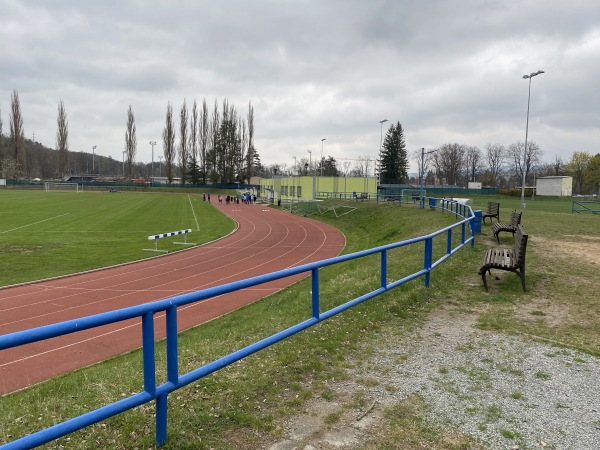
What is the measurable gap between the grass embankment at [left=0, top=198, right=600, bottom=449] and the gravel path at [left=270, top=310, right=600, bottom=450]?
166mm

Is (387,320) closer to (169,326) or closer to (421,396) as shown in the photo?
(421,396)

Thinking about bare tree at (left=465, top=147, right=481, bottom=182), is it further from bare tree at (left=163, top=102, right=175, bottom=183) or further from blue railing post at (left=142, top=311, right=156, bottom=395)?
blue railing post at (left=142, top=311, right=156, bottom=395)

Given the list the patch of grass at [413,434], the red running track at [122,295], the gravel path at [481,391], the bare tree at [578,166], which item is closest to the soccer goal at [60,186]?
the red running track at [122,295]

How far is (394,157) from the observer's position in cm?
9575

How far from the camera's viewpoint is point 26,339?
225cm

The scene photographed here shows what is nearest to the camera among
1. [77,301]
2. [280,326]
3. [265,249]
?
[280,326]

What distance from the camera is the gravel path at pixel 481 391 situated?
3.36 metres

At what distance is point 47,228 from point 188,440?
28.7m

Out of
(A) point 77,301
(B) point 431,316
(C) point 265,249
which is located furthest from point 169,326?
(C) point 265,249

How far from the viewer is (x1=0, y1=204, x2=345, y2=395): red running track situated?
8297 mm

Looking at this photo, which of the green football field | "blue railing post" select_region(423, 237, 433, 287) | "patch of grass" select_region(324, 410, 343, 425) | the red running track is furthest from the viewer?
the green football field

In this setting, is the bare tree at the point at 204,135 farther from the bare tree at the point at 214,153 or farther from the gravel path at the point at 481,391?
the gravel path at the point at 481,391

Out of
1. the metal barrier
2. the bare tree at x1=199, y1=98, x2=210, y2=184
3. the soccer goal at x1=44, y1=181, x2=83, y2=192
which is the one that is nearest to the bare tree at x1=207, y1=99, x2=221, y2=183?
the bare tree at x1=199, y1=98, x2=210, y2=184

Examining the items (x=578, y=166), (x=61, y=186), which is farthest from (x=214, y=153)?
(x=578, y=166)
